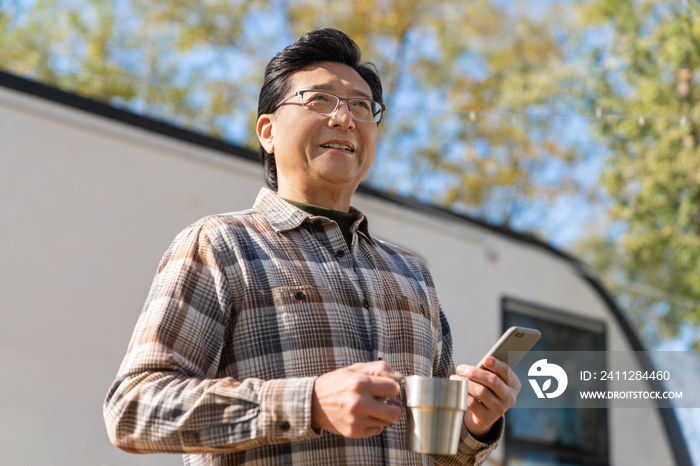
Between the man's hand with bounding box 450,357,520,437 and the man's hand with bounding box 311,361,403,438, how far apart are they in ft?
0.74

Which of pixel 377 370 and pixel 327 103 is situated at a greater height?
pixel 327 103

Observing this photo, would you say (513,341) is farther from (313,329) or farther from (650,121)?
(650,121)

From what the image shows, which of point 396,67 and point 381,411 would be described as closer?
point 381,411

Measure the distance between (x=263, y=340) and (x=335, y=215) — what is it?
1.11ft

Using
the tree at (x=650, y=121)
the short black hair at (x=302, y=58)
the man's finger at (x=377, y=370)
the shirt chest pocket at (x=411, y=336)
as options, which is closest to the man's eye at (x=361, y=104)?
the short black hair at (x=302, y=58)

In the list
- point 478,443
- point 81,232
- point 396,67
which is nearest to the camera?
point 478,443

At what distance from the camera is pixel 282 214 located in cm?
125

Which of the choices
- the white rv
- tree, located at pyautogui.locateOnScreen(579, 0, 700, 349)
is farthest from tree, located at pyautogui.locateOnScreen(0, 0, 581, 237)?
the white rv

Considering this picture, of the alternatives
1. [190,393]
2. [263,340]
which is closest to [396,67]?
[263,340]

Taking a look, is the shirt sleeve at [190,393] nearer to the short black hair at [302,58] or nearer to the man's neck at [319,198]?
the man's neck at [319,198]

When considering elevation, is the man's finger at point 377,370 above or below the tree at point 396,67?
below

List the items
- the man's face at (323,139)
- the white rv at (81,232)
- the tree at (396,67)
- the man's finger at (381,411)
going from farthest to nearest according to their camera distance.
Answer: the tree at (396,67) → the white rv at (81,232) → the man's face at (323,139) → the man's finger at (381,411)

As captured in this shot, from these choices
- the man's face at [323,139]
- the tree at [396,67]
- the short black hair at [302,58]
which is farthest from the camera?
the tree at [396,67]

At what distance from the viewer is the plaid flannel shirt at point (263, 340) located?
89 cm
